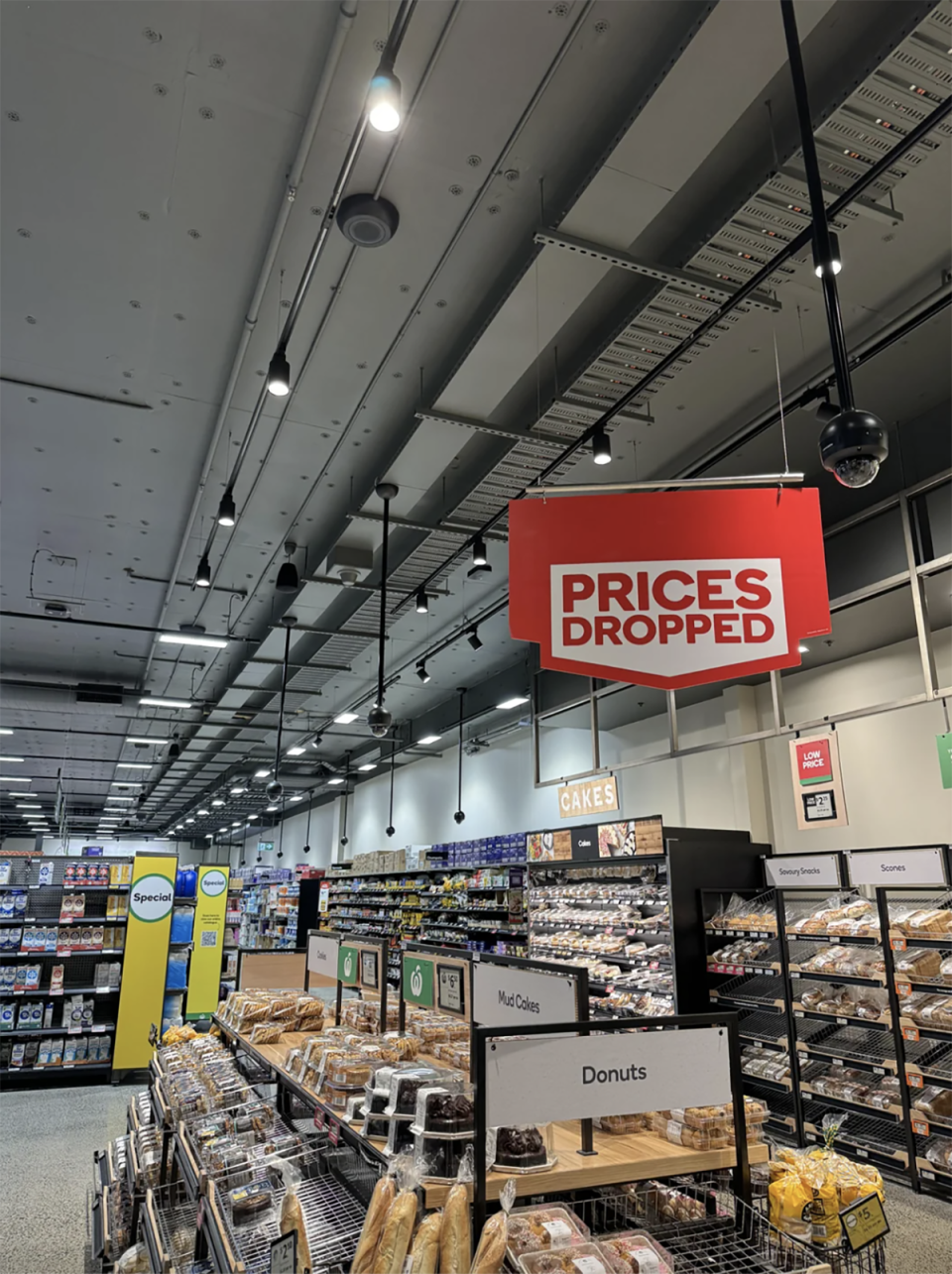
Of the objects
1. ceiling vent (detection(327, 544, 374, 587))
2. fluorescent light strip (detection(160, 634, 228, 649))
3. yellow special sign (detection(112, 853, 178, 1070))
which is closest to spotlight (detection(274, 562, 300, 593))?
ceiling vent (detection(327, 544, 374, 587))

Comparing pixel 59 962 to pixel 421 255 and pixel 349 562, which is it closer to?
pixel 349 562

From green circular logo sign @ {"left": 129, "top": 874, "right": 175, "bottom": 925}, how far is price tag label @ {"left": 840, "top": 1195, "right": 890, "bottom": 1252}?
27.4ft

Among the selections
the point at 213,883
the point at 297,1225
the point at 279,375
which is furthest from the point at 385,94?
the point at 213,883

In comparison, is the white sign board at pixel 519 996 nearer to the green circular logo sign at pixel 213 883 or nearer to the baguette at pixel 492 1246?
the baguette at pixel 492 1246

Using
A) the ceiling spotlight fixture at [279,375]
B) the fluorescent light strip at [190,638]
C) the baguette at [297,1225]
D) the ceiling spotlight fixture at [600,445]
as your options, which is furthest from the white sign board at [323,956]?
the fluorescent light strip at [190,638]

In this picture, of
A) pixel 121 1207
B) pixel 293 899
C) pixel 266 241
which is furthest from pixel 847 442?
pixel 293 899

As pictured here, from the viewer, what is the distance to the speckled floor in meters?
4.12

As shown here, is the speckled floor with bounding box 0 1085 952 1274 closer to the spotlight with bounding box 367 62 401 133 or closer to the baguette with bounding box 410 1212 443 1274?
the baguette with bounding box 410 1212 443 1274

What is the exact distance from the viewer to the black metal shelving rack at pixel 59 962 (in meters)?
8.33

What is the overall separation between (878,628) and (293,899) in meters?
18.3

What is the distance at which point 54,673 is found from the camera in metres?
13.7

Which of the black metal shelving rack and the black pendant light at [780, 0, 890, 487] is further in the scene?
the black metal shelving rack

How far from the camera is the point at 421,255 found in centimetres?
492

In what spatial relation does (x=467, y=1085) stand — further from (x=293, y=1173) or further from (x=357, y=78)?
(x=357, y=78)
